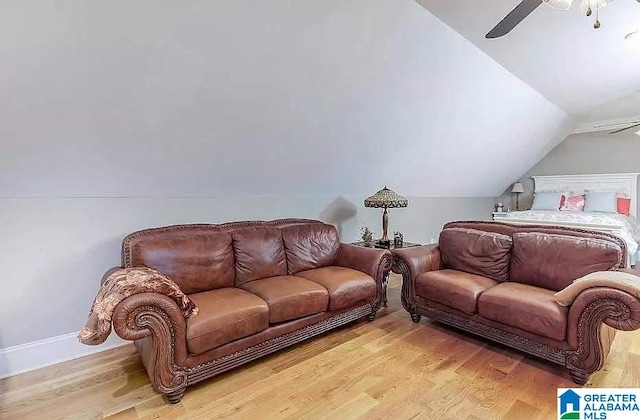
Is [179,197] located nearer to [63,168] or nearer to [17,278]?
[63,168]

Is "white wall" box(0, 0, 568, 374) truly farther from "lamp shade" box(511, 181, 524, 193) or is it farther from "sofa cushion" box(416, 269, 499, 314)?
"lamp shade" box(511, 181, 524, 193)

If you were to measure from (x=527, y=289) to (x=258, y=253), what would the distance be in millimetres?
2202

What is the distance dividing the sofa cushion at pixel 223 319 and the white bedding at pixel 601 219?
16.5ft

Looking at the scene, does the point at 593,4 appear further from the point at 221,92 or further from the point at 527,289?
the point at 221,92

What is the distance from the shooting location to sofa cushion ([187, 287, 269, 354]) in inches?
78.6

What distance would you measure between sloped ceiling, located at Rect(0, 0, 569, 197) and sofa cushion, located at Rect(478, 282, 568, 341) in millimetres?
1999

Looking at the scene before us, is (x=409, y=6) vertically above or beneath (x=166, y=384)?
above

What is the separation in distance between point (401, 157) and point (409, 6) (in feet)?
6.40

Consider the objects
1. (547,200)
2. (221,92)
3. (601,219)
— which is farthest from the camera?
(547,200)

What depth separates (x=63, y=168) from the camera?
232 centimetres

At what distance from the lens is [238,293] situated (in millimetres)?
2502

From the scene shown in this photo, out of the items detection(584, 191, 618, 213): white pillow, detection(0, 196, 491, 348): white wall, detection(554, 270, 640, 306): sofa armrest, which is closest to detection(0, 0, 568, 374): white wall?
detection(0, 196, 491, 348): white wall

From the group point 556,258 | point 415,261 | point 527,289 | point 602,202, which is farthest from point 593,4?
point 602,202

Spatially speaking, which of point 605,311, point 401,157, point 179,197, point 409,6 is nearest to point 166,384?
point 179,197
